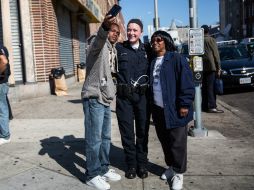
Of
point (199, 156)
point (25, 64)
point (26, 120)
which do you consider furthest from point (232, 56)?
point (199, 156)

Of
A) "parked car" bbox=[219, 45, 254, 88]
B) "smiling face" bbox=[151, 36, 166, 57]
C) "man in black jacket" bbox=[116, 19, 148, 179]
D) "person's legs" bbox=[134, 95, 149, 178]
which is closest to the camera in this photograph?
"smiling face" bbox=[151, 36, 166, 57]

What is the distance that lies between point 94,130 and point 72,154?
1621 millimetres

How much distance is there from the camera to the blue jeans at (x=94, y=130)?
14.5ft

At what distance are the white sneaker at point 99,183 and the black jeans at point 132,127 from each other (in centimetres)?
45

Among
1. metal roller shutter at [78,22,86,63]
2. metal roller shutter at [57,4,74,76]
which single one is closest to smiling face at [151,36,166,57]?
metal roller shutter at [57,4,74,76]

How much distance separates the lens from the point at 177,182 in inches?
176

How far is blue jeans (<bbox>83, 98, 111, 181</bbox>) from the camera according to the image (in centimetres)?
442

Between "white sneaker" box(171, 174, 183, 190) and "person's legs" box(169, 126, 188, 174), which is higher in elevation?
"person's legs" box(169, 126, 188, 174)

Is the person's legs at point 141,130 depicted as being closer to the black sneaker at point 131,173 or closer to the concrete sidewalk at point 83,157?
the black sneaker at point 131,173

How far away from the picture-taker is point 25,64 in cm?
1170

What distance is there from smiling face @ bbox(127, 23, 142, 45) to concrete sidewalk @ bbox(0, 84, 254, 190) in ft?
5.35

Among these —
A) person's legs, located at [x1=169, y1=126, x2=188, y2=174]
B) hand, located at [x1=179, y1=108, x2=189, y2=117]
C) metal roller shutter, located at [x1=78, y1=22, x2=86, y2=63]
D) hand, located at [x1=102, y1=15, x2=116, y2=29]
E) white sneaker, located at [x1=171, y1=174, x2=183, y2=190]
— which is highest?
metal roller shutter, located at [x1=78, y1=22, x2=86, y2=63]

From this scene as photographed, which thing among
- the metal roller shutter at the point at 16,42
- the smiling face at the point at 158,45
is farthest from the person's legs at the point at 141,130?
the metal roller shutter at the point at 16,42

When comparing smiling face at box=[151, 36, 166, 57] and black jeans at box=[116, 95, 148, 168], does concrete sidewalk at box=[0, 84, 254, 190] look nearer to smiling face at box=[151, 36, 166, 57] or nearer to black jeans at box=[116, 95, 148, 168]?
black jeans at box=[116, 95, 148, 168]
